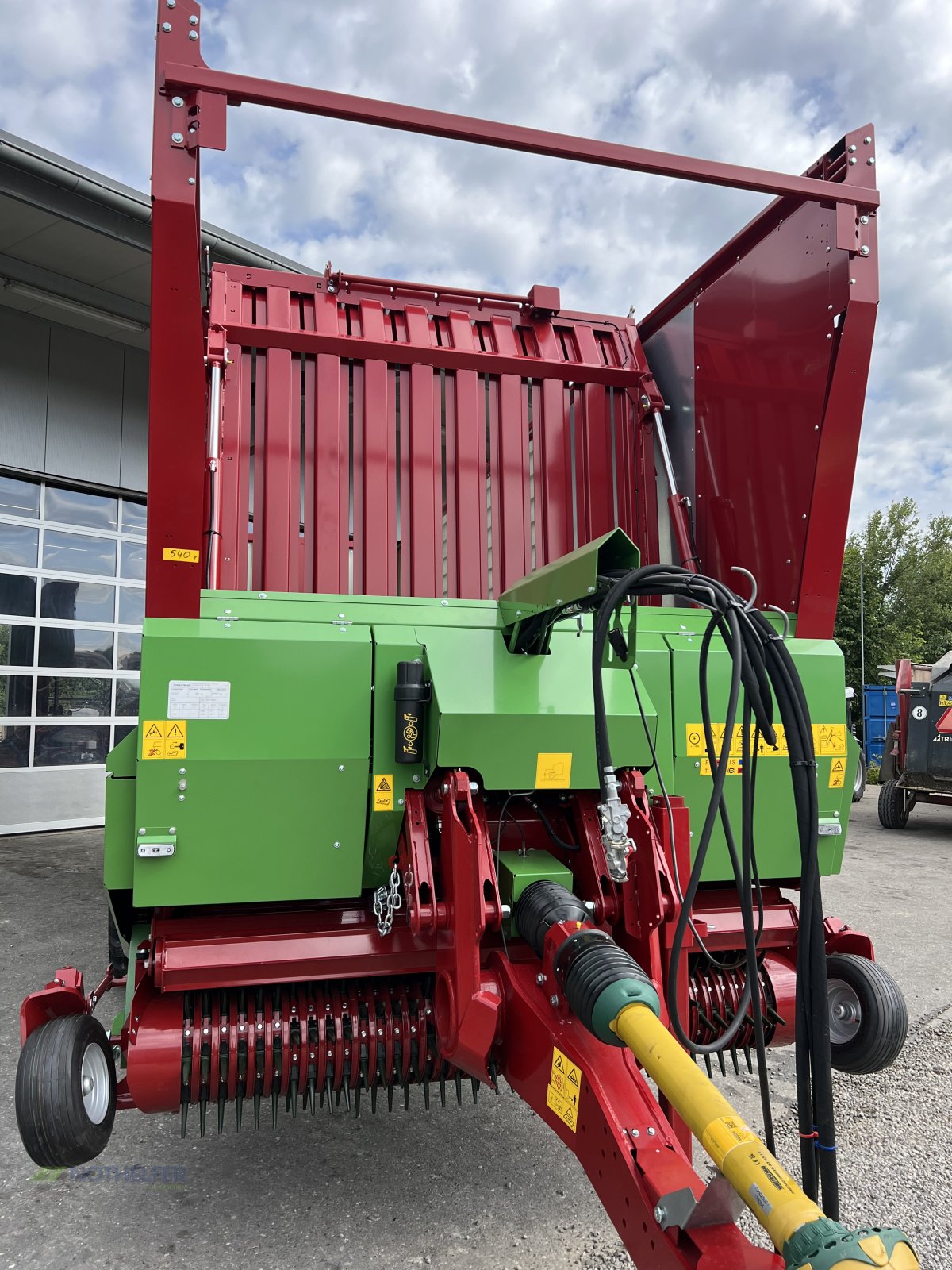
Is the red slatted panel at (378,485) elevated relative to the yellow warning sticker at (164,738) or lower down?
elevated

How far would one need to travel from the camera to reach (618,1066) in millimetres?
1815

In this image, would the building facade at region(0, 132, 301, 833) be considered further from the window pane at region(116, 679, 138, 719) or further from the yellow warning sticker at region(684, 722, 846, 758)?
the yellow warning sticker at region(684, 722, 846, 758)

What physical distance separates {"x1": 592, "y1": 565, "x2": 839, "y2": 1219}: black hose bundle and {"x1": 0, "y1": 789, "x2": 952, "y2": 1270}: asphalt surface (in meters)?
0.92

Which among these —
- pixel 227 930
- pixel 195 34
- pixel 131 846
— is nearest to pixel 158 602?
pixel 131 846

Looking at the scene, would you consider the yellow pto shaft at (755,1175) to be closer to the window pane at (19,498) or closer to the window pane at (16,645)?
the window pane at (16,645)

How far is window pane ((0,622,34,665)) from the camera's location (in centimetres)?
852

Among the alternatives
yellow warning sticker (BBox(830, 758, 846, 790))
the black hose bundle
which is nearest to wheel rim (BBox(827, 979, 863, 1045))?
yellow warning sticker (BBox(830, 758, 846, 790))

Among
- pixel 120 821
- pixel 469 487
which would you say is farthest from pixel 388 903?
pixel 469 487

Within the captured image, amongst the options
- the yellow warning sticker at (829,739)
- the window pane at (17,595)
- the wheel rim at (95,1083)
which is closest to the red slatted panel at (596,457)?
the yellow warning sticker at (829,739)

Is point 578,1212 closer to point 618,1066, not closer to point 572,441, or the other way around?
point 618,1066

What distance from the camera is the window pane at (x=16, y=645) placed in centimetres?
852

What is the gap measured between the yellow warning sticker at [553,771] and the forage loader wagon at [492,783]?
0.01 m

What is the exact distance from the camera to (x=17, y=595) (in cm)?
869

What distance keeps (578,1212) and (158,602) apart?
80.5 inches
